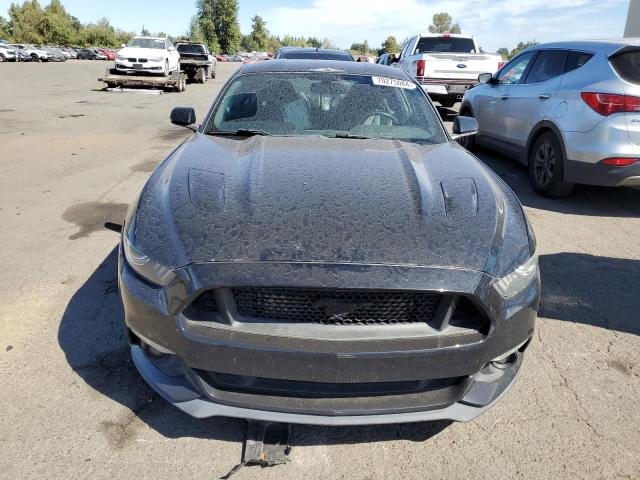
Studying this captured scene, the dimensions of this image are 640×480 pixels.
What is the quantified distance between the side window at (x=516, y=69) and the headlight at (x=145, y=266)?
6.43m

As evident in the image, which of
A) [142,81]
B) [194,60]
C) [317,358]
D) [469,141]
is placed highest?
[194,60]

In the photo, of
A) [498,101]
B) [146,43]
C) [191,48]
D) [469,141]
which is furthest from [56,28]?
[498,101]

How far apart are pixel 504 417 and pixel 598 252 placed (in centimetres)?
276

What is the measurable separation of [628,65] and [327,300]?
497cm

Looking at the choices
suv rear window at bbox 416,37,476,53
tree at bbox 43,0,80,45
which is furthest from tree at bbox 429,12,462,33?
suv rear window at bbox 416,37,476,53

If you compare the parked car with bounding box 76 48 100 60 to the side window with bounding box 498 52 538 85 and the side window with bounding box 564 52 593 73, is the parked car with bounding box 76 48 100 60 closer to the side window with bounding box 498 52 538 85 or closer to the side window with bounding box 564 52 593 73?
the side window with bounding box 498 52 538 85

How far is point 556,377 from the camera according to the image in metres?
2.85

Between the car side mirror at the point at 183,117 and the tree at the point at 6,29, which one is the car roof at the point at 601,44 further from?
the tree at the point at 6,29

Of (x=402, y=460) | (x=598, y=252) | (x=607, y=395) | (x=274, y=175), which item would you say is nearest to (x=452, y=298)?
(x=402, y=460)

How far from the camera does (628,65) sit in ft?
17.3

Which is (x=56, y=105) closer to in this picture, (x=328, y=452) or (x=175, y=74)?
(x=175, y=74)

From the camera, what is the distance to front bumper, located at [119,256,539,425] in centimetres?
195

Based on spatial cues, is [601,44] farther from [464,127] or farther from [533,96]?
[464,127]

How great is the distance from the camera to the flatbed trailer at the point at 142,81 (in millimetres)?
→ 18562
